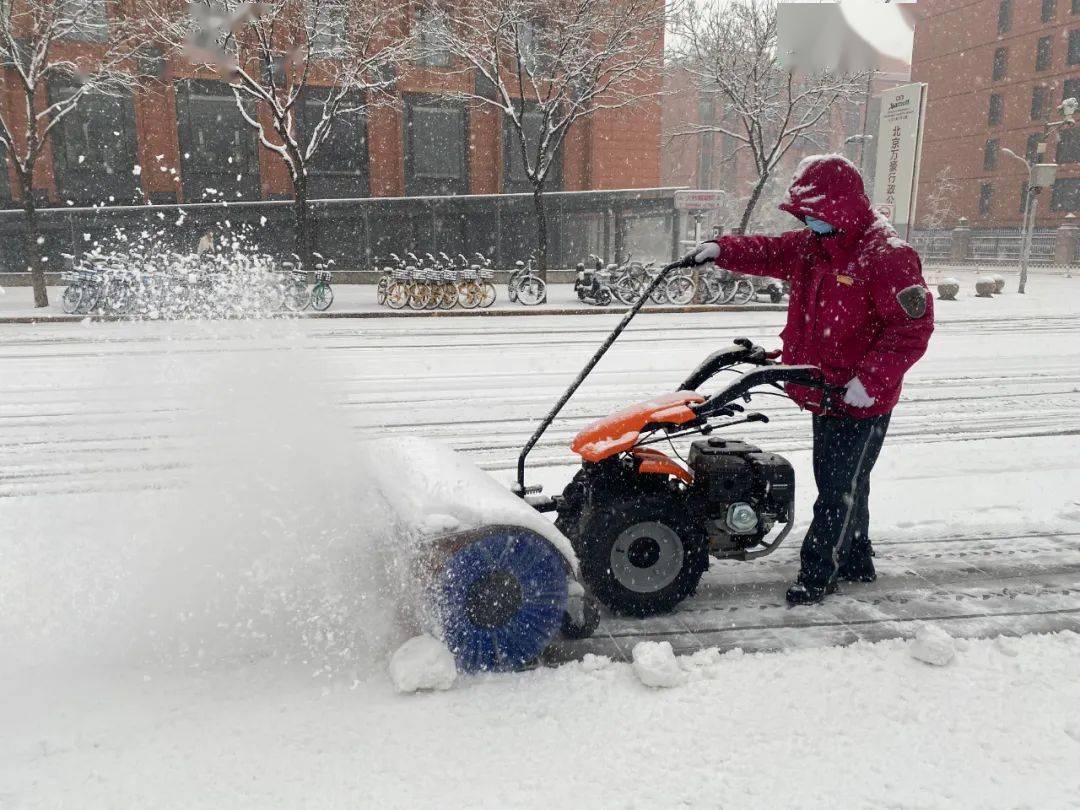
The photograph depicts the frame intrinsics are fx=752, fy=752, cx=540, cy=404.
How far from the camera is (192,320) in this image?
52.0 ft

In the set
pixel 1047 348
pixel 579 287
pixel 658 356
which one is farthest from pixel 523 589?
pixel 579 287

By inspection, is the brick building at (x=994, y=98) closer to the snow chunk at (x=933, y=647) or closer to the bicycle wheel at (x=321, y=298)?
the bicycle wheel at (x=321, y=298)

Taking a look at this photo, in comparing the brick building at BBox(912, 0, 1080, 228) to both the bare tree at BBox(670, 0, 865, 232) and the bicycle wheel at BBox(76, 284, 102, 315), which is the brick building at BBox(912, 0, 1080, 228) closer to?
the bare tree at BBox(670, 0, 865, 232)

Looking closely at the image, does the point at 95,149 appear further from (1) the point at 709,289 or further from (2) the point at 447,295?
(1) the point at 709,289

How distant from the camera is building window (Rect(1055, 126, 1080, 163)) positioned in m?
47.8

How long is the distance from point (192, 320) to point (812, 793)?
633 inches

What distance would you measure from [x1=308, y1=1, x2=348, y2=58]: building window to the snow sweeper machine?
72.7 feet

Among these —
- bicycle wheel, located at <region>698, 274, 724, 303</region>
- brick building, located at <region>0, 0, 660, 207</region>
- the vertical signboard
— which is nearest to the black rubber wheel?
bicycle wheel, located at <region>698, 274, 724, 303</region>

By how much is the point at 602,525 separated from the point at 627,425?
1.49 feet

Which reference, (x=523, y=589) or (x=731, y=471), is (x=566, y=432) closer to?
(x=731, y=471)

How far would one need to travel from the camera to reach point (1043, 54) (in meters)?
51.5

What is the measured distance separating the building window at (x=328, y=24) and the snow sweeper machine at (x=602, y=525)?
72.7 feet

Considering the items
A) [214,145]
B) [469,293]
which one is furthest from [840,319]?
[214,145]

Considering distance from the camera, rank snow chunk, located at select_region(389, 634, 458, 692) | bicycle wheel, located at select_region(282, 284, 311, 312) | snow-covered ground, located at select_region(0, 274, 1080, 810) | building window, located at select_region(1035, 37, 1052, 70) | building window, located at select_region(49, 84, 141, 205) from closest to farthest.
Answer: snow-covered ground, located at select_region(0, 274, 1080, 810), snow chunk, located at select_region(389, 634, 458, 692), bicycle wheel, located at select_region(282, 284, 311, 312), building window, located at select_region(49, 84, 141, 205), building window, located at select_region(1035, 37, 1052, 70)
